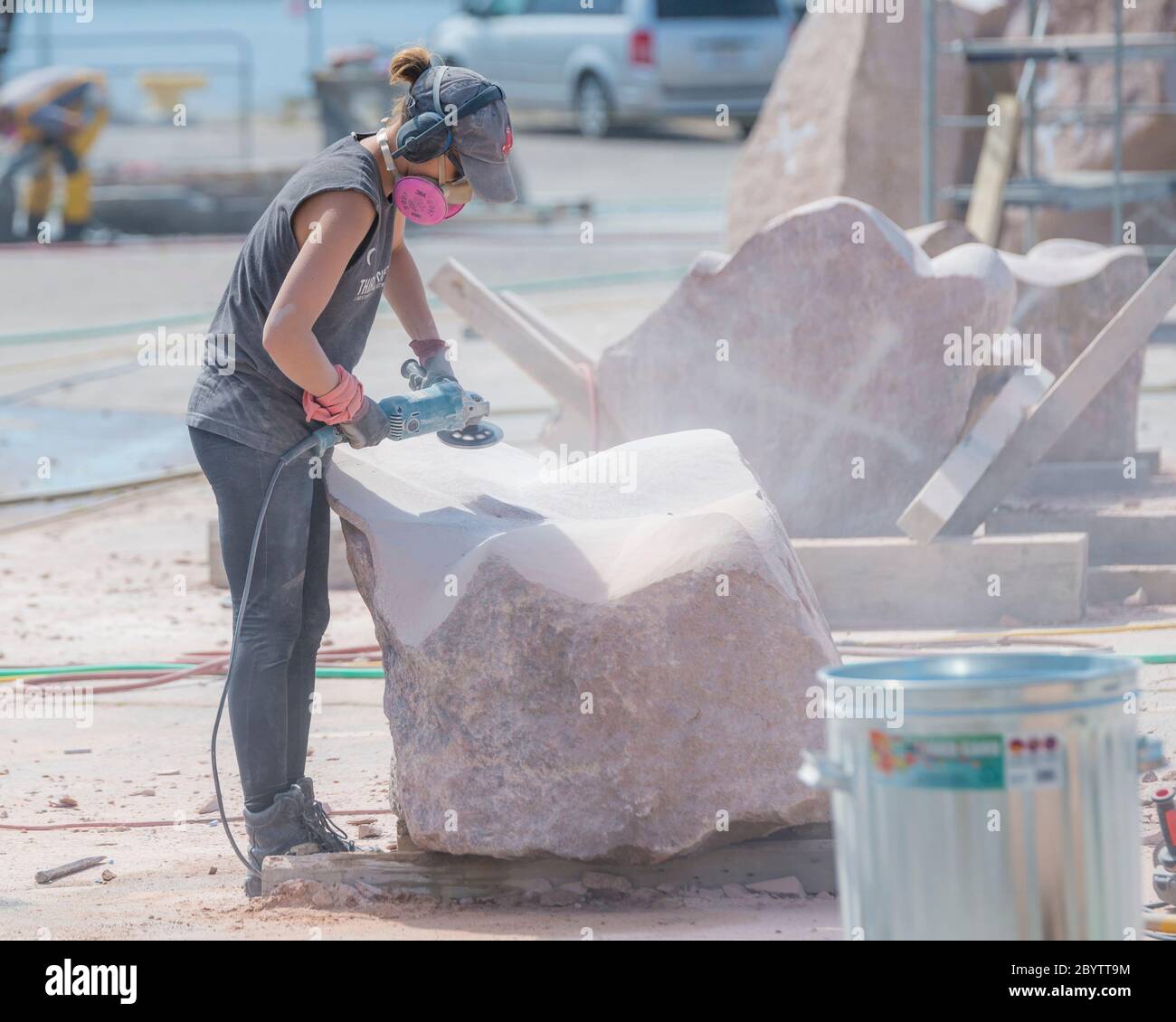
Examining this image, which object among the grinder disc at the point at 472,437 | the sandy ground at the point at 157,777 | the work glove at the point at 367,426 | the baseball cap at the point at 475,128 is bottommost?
the sandy ground at the point at 157,777

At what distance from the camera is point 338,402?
11.6 feet

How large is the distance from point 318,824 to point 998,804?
1908 millimetres

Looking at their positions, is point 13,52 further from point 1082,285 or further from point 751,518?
point 751,518

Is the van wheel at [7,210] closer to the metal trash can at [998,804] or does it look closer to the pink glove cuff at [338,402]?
the pink glove cuff at [338,402]

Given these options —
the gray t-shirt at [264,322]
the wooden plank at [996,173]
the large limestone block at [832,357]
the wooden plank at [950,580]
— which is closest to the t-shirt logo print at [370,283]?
the gray t-shirt at [264,322]

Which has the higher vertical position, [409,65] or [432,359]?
[409,65]

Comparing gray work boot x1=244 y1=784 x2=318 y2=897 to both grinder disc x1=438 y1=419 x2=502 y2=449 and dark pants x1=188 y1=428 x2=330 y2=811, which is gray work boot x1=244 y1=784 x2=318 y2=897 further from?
grinder disc x1=438 y1=419 x2=502 y2=449

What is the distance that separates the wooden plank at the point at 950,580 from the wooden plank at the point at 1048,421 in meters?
0.12

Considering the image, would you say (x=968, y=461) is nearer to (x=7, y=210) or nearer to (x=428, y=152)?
(x=428, y=152)

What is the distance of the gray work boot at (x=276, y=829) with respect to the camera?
381cm

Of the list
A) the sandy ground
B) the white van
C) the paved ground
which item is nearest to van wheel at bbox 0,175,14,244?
the paved ground

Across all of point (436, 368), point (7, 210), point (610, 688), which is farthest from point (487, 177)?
point (7, 210)

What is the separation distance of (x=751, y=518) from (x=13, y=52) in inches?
649
